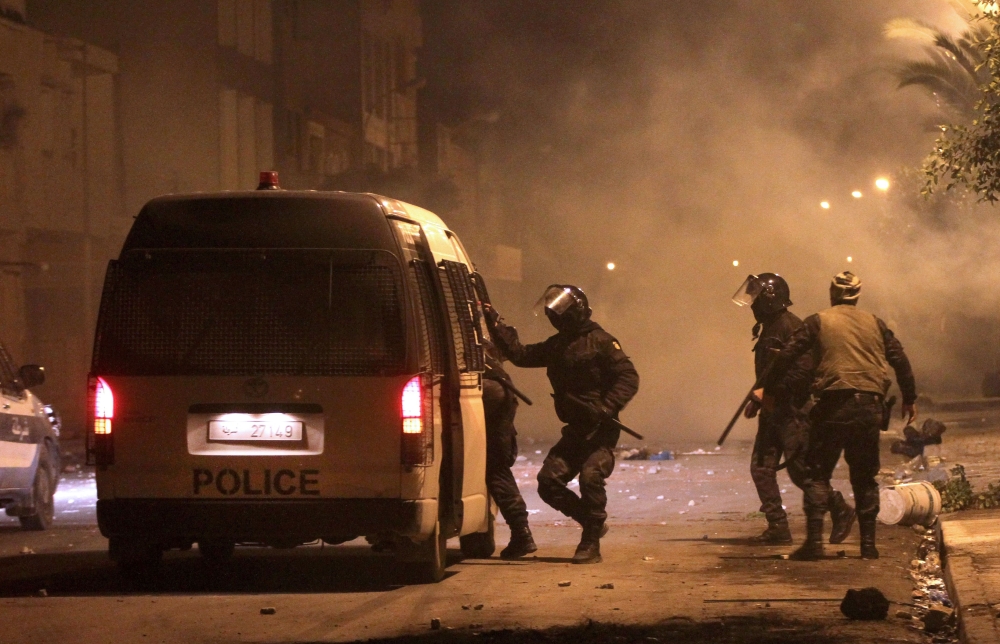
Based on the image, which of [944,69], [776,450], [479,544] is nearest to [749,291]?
[776,450]

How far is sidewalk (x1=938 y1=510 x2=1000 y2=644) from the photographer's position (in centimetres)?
534

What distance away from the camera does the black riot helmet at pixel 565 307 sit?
802cm

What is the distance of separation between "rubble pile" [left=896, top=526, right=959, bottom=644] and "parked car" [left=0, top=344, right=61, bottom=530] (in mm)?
5920

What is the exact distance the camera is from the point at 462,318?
24.6 feet

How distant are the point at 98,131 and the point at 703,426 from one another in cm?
1347

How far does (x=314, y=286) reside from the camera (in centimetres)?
671

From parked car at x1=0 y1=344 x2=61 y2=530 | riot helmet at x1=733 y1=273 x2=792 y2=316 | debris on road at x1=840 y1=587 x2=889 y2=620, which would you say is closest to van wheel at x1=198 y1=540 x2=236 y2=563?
parked car at x1=0 y1=344 x2=61 y2=530

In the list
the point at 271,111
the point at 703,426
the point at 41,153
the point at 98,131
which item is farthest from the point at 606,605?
the point at 271,111

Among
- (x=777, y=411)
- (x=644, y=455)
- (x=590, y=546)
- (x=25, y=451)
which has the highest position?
(x=777, y=411)

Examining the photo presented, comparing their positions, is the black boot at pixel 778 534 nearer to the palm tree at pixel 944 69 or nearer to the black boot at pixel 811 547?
the black boot at pixel 811 547

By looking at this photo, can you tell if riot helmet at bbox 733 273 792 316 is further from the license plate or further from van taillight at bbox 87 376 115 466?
van taillight at bbox 87 376 115 466

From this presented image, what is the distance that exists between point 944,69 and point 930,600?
21727 mm

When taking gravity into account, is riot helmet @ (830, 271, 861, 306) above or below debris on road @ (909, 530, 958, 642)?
above

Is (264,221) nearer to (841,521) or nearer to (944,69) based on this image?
(841,521)
